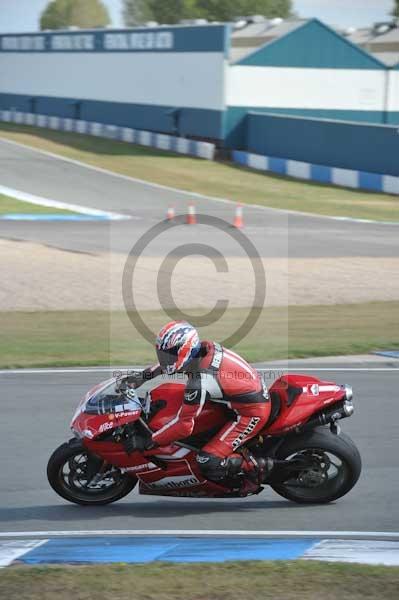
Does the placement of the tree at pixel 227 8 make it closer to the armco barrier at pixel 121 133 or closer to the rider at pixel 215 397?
the armco barrier at pixel 121 133

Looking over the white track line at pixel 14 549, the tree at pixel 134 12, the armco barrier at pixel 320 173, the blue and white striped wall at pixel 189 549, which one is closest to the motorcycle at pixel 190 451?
the blue and white striped wall at pixel 189 549

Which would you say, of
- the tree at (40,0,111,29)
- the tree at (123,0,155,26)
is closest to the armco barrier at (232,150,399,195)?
the tree at (40,0,111,29)

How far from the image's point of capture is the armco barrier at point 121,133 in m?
48.2

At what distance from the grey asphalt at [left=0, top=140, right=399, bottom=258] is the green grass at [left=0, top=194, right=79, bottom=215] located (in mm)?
1734

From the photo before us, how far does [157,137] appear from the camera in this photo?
5069 cm

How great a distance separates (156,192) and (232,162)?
944 cm

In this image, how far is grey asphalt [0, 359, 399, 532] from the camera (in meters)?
7.42

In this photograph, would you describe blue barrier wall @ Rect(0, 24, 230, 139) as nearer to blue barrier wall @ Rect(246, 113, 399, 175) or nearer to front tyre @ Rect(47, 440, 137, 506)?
blue barrier wall @ Rect(246, 113, 399, 175)

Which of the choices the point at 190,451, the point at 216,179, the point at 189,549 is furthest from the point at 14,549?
the point at 216,179

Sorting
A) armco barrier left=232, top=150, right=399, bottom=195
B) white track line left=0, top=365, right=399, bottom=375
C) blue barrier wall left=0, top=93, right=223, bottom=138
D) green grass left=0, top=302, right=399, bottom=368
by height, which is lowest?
white track line left=0, top=365, right=399, bottom=375

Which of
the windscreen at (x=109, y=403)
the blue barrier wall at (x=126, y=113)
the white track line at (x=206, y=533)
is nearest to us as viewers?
the white track line at (x=206, y=533)

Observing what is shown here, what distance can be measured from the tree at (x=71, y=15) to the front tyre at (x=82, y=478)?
153 meters

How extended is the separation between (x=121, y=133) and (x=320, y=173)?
16.1m

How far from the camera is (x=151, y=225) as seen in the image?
3017 centimetres
